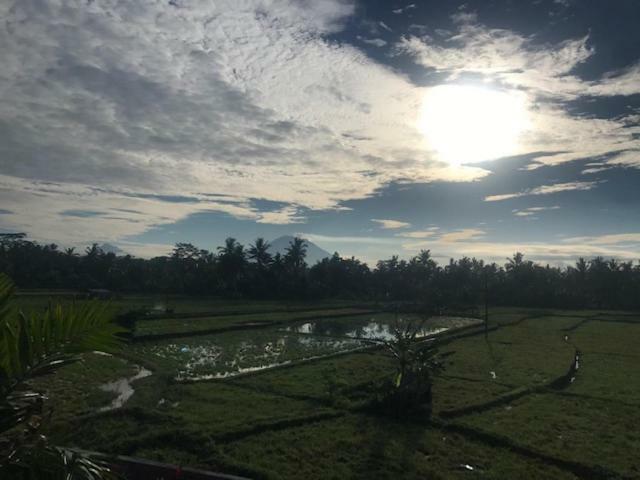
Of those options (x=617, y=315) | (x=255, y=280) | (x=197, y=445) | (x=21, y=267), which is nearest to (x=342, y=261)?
(x=255, y=280)

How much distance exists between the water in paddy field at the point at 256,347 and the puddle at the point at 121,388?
1.52 m

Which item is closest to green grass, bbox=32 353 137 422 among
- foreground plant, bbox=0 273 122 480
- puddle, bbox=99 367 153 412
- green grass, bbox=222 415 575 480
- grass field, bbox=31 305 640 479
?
grass field, bbox=31 305 640 479

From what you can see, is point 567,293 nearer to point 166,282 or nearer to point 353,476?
point 166,282

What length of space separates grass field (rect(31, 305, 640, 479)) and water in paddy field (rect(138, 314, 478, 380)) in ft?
0.80

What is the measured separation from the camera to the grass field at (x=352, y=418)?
1096 centimetres

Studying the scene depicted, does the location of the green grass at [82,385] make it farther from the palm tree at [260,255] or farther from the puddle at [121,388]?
the palm tree at [260,255]

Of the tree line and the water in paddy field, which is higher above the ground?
the tree line

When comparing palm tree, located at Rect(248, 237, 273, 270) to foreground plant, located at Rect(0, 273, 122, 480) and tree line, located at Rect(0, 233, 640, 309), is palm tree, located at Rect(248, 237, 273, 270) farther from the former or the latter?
foreground plant, located at Rect(0, 273, 122, 480)

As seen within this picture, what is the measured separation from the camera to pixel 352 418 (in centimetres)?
1407

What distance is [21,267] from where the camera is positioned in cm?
5441

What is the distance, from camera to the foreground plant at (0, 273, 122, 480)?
9.84 ft

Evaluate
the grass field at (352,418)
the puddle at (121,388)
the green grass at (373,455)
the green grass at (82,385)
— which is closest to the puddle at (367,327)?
the grass field at (352,418)

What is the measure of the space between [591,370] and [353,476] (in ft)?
56.6

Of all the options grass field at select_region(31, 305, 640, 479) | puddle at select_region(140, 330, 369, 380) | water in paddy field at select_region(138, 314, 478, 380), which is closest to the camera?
grass field at select_region(31, 305, 640, 479)
